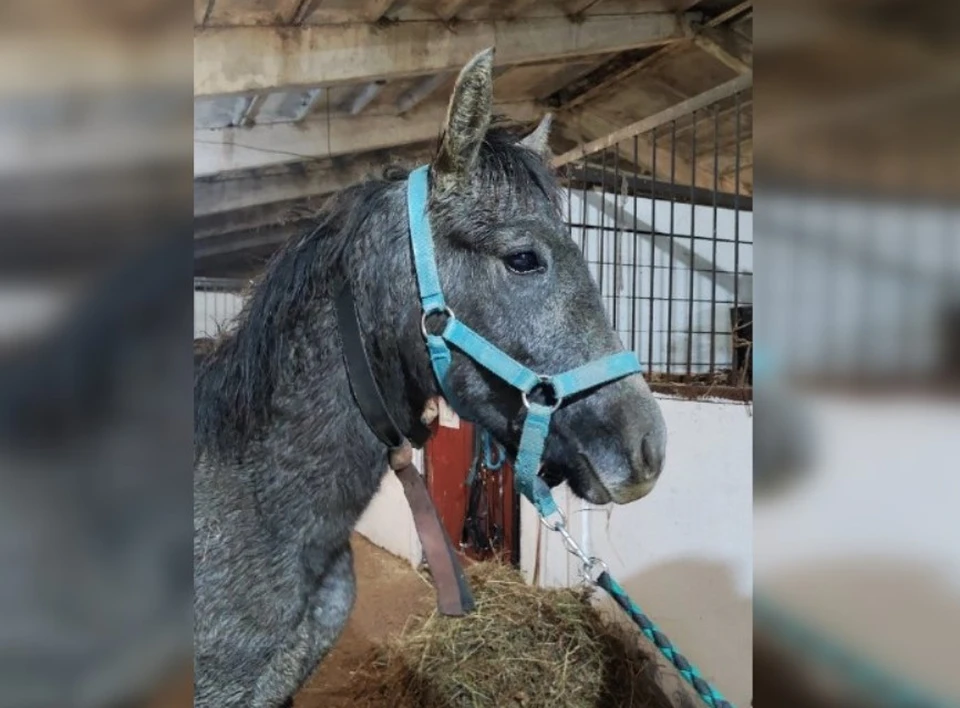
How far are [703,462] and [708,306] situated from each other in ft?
6.32

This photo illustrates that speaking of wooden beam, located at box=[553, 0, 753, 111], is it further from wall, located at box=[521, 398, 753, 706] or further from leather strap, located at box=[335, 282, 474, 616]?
leather strap, located at box=[335, 282, 474, 616]

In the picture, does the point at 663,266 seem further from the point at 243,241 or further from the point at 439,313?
the point at 243,241

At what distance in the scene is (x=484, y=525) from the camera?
9.68ft

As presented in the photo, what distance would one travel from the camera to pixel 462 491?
3053mm

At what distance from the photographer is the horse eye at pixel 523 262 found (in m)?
0.95

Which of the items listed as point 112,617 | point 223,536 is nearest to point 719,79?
point 223,536

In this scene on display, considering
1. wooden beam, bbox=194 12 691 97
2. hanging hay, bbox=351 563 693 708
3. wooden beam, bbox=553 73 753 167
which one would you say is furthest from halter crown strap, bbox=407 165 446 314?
hanging hay, bbox=351 563 693 708

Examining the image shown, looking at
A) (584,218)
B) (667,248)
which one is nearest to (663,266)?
(667,248)

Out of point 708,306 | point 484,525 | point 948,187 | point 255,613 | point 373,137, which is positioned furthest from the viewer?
point 708,306

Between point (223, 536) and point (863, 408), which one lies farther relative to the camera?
point (223, 536)

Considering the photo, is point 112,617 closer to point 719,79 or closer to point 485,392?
point 485,392

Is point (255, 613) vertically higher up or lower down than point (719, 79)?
lower down

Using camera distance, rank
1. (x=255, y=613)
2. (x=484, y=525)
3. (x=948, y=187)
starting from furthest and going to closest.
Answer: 1. (x=484, y=525)
2. (x=255, y=613)
3. (x=948, y=187)

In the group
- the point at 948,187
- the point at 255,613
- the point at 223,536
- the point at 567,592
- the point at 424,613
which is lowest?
the point at 424,613
